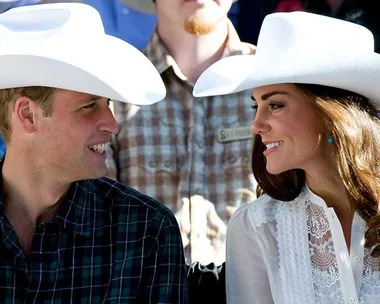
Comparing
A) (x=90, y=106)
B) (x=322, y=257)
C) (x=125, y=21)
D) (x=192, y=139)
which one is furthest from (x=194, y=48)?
(x=322, y=257)

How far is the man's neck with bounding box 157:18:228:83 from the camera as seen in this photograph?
13.9 ft

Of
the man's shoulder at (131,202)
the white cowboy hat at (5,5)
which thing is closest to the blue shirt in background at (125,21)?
the white cowboy hat at (5,5)

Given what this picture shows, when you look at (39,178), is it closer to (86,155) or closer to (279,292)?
(86,155)

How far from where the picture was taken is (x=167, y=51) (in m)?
4.27

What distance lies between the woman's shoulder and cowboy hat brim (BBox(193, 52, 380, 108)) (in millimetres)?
478

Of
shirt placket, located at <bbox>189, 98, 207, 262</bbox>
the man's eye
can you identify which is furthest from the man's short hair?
shirt placket, located at <bbox>189, 98, 207, 262</bbox>

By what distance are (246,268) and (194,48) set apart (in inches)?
46.1

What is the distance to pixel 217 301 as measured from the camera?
3527mm

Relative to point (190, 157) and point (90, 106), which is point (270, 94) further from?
point (190, 157)

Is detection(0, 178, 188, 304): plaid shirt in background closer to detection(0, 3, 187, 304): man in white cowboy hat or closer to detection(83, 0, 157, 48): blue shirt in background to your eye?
detection(0, 3, 187, 304): man in white cowboy hat

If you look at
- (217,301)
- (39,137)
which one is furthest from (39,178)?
(217,301)

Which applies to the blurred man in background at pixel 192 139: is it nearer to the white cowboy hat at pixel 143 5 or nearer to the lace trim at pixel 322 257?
the white cowboy hat at pixel 143 5

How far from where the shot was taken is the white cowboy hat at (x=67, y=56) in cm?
311

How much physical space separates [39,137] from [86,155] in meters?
0.16
